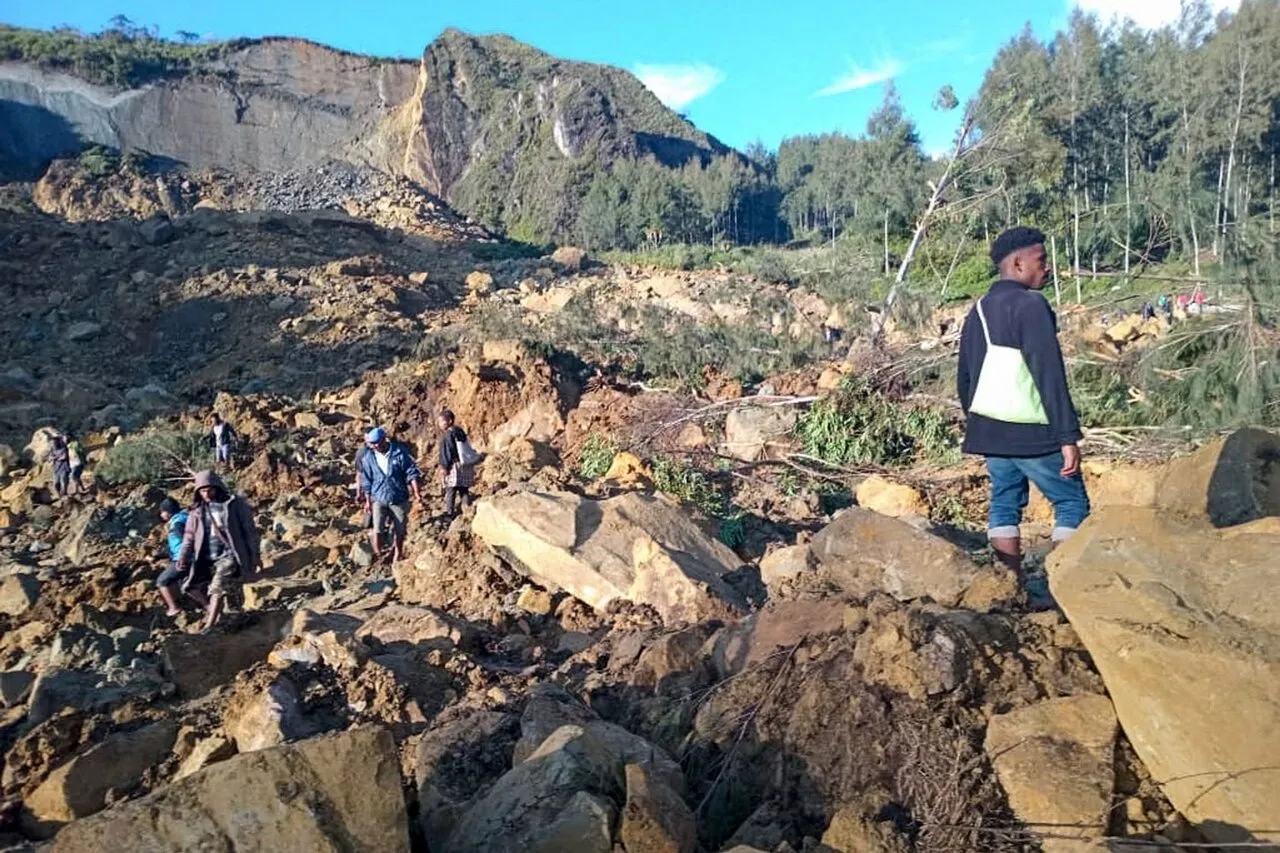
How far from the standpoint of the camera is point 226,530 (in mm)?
5605

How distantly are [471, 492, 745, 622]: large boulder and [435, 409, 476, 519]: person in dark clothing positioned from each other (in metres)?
1.71

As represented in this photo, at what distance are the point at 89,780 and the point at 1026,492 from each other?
3204 millimetres

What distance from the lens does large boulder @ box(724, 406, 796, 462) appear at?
27.7 ft

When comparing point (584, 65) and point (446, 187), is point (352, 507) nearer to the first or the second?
point (446, 187)

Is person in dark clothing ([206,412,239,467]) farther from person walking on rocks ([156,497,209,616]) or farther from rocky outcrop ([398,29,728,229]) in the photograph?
rocky outcrop ([398,29,728,229])

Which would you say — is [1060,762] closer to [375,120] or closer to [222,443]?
[222,443]

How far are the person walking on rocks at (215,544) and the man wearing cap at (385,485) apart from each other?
131 cm

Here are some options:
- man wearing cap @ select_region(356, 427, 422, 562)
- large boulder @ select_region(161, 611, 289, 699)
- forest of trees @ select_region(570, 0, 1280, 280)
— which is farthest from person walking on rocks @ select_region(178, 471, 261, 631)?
forest of trees @ select_region(570, 0, 1280, 280)

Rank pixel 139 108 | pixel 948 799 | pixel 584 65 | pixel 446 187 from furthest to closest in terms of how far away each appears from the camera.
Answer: pixel 584 65
pixel 446 187
pixel 139 108
pixel 948 799

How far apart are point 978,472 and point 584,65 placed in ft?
243

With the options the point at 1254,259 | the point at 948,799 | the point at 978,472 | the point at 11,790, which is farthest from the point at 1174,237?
the point at 11,790

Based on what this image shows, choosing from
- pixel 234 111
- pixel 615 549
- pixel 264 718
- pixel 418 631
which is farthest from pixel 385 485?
pixel 234 111

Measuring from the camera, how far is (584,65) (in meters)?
75.0

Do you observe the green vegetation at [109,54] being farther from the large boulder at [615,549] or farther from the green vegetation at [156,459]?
the large boulder at [615,549]
